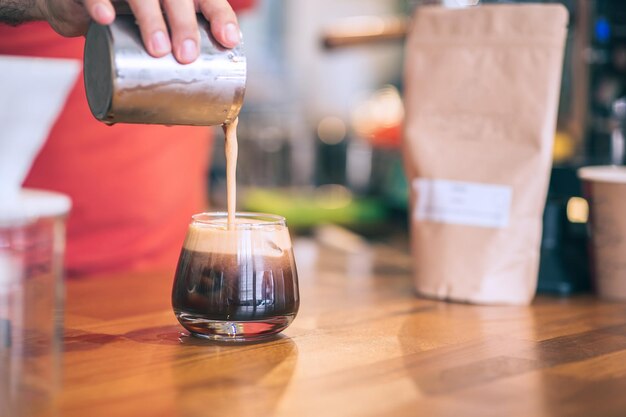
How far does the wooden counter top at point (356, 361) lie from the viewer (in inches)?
33.5

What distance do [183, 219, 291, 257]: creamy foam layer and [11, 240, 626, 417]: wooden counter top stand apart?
0.36 ft

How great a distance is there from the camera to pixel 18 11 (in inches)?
51.3

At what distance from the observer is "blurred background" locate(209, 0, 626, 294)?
168cm

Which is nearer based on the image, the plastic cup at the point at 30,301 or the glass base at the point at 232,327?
the plastic cup at the point at 30,301

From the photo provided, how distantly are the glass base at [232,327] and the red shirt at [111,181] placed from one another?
1038 mm

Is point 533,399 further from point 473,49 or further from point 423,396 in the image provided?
point 473,49

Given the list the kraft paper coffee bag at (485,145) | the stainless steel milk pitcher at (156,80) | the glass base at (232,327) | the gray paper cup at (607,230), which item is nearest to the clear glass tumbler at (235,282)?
the glass base at (232,327)

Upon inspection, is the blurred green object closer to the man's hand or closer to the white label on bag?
the white label on bag

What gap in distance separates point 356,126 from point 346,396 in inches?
197

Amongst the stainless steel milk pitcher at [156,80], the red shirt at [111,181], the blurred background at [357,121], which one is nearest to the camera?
the stainless steel milk pitcher at [156,80]

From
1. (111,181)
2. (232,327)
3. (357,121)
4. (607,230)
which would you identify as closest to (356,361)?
(232,327)

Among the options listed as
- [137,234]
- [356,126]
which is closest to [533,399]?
[137,234]

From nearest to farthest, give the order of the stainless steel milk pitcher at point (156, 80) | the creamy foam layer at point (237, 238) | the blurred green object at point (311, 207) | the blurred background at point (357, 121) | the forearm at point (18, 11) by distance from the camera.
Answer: the stainless steel milk pitcher at point (156, 80), the creamy foam layer at point (237, 238), the forearm at point (18, 11), the blurred background at point (357, 121), the blurred green object at point (311, 207)

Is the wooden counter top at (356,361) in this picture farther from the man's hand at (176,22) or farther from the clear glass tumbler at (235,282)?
the man's hand at (176,22)
